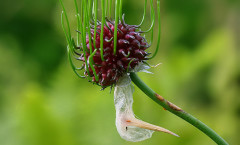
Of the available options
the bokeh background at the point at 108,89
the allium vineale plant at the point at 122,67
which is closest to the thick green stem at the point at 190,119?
the allium vineale plant at the point at 122,67

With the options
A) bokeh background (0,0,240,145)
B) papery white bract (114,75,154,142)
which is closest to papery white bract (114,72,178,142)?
papery white bract (114,75,154,142)

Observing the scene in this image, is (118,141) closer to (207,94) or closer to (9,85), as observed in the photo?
(207,94)

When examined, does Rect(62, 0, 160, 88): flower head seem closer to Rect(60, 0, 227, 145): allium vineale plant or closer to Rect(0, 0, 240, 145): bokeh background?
Rect(60, 0, 227, 145): allium vineale plant

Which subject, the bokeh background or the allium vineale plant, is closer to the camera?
the allium vineale plant

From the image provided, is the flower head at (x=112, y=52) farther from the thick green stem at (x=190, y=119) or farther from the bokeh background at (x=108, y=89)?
the bokeh background at (x=108, y=89)

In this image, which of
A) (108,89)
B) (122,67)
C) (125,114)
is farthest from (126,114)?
(108,89)

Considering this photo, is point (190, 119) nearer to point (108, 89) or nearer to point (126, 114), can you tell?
point (126, 114)
